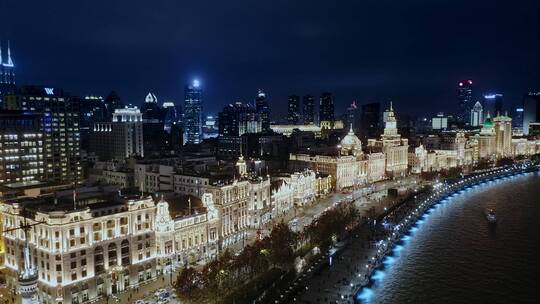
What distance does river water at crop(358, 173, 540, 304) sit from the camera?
36.7 m

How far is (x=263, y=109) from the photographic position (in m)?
170

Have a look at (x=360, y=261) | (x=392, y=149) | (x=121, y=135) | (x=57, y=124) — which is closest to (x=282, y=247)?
(x=360, y=261)

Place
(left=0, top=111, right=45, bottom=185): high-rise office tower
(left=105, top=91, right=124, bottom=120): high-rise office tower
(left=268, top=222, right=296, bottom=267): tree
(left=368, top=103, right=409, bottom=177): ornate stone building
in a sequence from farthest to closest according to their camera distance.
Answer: (left=105, top=91, right=124, bottom=120): high-rise office tower, (left=368, top=103, right=409, bottom=177): ornate stone building, (left=0, top=111, right=45, bottom=185): high-rise office tower, (left=268, top=222, right=296, bottom=267): tree

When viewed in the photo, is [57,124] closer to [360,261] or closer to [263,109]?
[360,261]

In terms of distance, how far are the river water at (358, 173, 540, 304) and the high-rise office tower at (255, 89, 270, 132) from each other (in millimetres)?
101332

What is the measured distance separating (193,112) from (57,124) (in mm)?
105210

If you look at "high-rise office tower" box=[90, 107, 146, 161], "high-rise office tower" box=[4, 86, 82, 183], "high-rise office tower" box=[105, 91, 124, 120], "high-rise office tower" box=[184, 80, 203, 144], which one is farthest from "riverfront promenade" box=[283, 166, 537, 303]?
"high-rise office tower" box=[184, 80, 203, 144]

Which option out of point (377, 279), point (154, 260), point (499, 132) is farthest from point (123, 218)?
point (499, 132)

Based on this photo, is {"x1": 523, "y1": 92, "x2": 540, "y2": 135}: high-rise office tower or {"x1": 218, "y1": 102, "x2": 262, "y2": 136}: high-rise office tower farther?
{"x1": 523, "y1": 92, "x2": 540, "y2": 135}: high-rise office tower

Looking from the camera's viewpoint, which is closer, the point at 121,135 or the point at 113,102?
the point at 121,135

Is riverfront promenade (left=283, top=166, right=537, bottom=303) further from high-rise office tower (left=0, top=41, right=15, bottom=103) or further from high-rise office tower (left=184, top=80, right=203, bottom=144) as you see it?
high-rise office tower (left=184, top=80, right=203, bottom=144)

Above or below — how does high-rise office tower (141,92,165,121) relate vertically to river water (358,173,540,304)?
above

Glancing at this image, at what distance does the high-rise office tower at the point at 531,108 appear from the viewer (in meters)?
172

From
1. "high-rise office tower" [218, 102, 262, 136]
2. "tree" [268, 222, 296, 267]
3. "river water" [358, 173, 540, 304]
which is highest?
"high-rise office tower" [218, 102, 262, 136]
